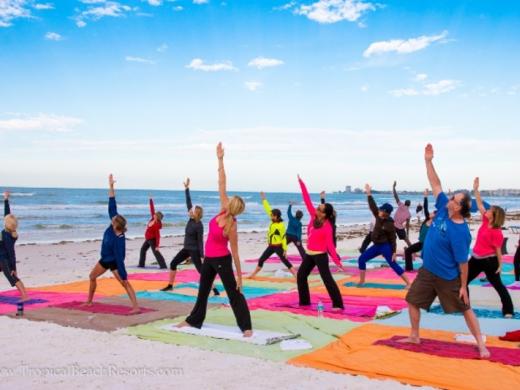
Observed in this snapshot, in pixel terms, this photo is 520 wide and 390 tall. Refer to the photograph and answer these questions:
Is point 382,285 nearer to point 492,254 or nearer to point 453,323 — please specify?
point 492,254

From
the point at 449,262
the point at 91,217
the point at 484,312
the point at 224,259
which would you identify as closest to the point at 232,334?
the point at 224,259

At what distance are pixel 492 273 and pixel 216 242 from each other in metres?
4.23

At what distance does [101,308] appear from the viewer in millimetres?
9172

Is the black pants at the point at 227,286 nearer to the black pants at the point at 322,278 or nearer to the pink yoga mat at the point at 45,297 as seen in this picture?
the black pants at the point at 322,278

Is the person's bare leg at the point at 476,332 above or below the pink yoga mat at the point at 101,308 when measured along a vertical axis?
above

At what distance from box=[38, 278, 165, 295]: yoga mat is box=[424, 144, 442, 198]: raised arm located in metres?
6.90

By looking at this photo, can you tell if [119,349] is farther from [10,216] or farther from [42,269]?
[42,269]

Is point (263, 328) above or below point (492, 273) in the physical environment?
below

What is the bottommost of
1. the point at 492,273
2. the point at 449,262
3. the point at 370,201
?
the point at 492,273

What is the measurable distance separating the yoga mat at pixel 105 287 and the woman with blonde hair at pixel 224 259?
424 cm

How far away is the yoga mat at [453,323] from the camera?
24.8 ft

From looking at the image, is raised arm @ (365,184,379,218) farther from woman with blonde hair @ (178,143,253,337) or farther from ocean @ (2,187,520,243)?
ocean @ (2,187,520,243)

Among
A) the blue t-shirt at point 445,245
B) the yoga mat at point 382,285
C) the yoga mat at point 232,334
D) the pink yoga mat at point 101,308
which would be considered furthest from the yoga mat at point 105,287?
the blue t-shirt at point 445,245

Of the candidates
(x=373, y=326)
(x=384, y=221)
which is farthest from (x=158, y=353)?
Result: (x=384, y=221)
